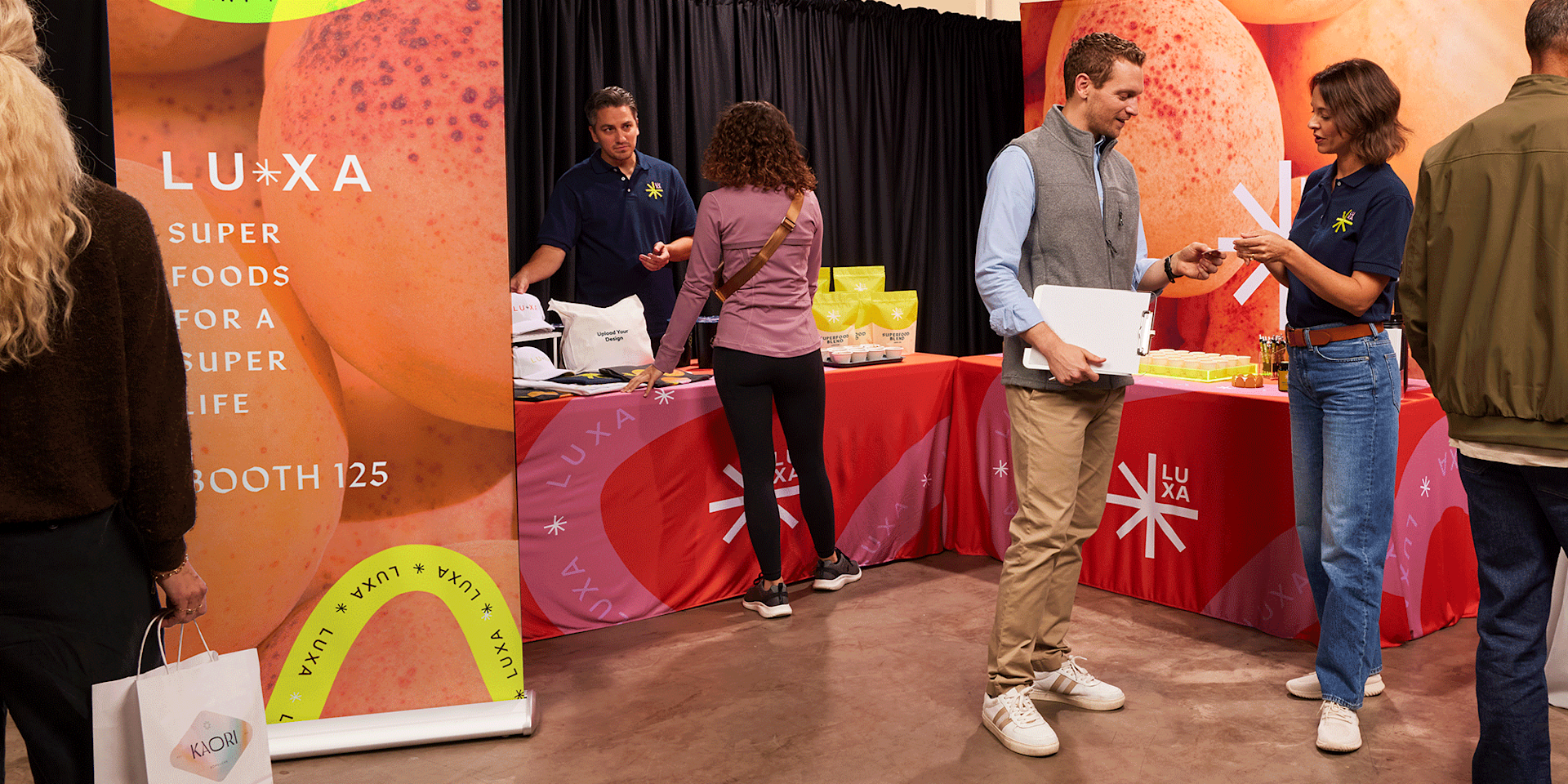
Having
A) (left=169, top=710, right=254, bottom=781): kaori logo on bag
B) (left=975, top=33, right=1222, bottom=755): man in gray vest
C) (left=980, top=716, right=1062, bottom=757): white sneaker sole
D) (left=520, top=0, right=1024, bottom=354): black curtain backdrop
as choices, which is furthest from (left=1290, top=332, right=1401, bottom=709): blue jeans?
(left=520, top=0, right=1024, bottom=354): black curtain backdrop

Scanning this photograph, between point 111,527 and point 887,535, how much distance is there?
2.77 metres

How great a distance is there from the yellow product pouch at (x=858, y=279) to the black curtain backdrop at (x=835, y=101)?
2.97ft

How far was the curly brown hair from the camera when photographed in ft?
9.78

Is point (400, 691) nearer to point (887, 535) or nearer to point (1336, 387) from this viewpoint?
point (887, 535)

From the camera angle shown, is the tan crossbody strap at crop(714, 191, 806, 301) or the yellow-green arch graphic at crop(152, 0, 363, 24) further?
the tan crossbody strap at crop(714, 191, 806, 301)

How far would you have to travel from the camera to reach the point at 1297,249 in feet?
7.12

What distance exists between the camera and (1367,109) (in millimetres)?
2188

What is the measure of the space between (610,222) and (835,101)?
171 cm

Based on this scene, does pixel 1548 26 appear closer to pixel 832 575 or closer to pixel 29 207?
pixel 29 207

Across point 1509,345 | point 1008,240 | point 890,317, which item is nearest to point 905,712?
point 1008,240

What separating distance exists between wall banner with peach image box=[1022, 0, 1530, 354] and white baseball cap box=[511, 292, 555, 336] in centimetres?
261

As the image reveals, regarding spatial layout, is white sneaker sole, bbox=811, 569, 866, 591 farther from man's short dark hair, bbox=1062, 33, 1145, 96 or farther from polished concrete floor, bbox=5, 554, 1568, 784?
man's short dark hair, bbox=1062, 33, 1145, 96

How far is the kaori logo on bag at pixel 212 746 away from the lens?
130 cm

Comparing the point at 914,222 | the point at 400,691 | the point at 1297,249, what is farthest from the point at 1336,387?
the point at 914,222
